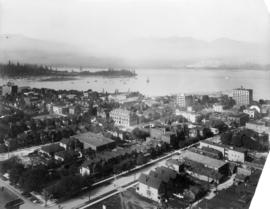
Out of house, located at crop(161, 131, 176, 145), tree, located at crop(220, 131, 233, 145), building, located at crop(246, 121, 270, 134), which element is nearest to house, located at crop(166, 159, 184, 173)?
house, located at crop(161, 131, 176, 145)

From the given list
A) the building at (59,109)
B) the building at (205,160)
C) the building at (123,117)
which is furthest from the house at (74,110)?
the building at (205,160)

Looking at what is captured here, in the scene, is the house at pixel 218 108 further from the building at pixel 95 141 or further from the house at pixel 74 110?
the house at pixel 74 110

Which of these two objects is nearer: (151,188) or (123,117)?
(151,188)

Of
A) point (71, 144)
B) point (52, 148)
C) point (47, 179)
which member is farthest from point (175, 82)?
point (47, 179)

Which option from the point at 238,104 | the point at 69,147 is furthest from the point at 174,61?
the point at 69,147

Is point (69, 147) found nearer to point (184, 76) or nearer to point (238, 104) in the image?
point (184, 76)

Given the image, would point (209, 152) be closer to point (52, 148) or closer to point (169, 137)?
point (169, 137)
